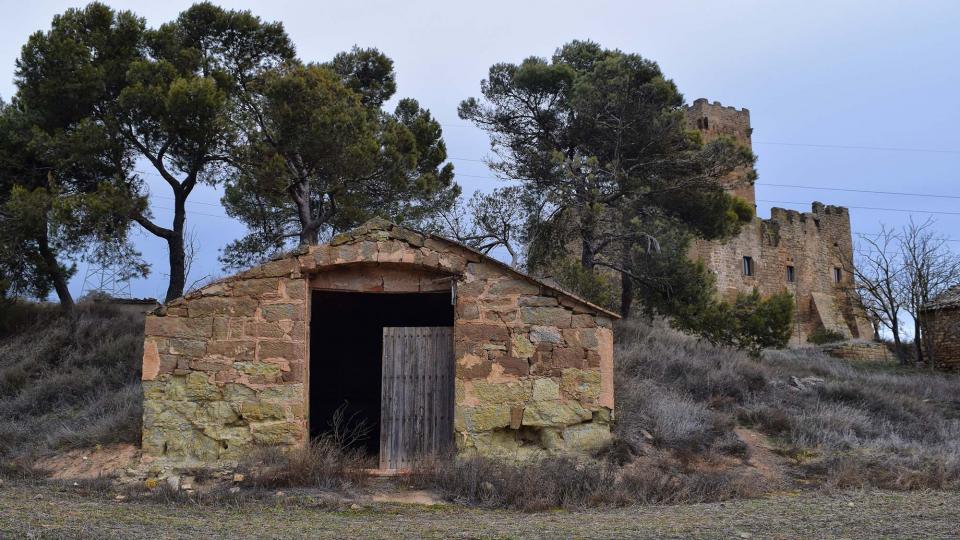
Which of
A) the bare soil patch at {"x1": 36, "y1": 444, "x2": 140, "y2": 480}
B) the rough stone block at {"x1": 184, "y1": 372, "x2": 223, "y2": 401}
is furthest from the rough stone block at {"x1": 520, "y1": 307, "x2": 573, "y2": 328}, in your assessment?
the bare soil patch at {"x1": 36, "y1": 444, "x2": 140, "y2": 480}

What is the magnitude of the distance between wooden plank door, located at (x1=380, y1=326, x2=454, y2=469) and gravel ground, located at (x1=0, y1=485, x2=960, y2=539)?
1573mm

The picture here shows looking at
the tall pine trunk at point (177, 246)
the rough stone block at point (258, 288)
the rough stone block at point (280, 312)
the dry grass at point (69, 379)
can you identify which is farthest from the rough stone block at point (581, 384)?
the tall pine trunk at point (177, 246)

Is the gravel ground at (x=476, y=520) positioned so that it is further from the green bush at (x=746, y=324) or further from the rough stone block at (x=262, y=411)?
the green bush at (x=746, y=324)

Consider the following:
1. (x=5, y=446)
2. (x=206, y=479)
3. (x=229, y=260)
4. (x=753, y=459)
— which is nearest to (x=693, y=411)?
(x=753, y=459)

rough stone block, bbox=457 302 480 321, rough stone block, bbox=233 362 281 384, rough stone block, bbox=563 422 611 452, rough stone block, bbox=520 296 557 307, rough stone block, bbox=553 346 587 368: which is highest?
rough stone block, bbox=520 296 557 307

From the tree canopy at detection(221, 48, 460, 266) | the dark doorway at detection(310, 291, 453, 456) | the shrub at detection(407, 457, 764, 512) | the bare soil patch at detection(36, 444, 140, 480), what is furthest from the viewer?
the tree canopy at detection(221, 48, 460, 266)

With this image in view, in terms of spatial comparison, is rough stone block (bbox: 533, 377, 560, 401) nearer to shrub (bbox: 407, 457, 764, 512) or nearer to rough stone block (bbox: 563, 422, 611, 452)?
rough stone block (bbox: 563, 422, 611, 452)

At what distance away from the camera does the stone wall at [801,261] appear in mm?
32281

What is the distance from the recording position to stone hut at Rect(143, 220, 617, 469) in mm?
8812

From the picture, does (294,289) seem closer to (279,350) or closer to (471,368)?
(279,350)

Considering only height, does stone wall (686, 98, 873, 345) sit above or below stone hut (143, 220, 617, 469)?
above

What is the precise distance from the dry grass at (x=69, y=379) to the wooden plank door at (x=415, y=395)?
2.82 meters

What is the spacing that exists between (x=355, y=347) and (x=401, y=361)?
13.2 feet

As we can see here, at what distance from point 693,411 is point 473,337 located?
3.42 m
